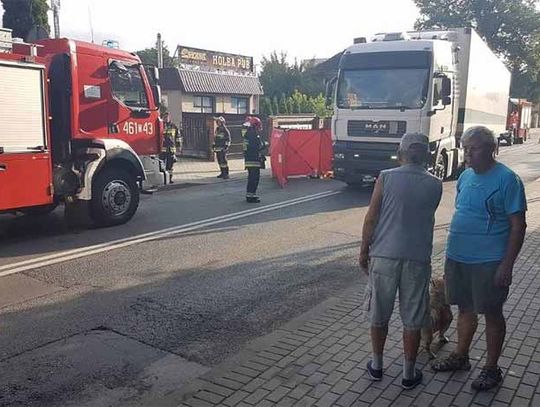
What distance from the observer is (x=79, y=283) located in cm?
598

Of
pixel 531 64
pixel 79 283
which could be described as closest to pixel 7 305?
pixel 79 283

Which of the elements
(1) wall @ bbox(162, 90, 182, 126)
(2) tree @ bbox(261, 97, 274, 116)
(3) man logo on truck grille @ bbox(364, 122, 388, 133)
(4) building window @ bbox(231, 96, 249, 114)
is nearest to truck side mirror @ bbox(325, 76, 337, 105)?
(3) man logo on truck grille @ bbox(364, 122, 388, 133)

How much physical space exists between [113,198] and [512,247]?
6957mm

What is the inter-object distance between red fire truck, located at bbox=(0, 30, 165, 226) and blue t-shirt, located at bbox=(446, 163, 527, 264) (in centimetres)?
615

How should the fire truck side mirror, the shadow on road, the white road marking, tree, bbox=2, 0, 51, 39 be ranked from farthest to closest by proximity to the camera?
1. tree, bbox=2, 0, 51, 39
2. the fire truck side mirror
3. the white road marking
4. the shadow on road

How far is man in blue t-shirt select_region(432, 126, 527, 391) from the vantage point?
337 cm

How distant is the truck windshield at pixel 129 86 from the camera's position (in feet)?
29.6

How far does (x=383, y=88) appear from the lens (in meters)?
11.8

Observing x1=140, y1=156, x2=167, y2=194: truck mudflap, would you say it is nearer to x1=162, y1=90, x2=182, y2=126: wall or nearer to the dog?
the dog

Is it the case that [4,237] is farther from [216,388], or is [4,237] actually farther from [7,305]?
[216,388]

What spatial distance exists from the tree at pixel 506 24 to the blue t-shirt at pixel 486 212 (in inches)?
2312

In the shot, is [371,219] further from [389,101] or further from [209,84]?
[209,84]

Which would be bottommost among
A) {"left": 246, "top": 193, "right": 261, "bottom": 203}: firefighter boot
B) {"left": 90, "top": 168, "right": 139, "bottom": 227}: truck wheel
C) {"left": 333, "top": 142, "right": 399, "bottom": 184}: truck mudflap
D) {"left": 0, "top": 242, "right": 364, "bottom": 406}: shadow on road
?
{"left": 0, "top": 242, "right": 364, "bottom": 406}: shadow on road

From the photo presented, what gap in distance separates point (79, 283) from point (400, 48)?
348 inches
